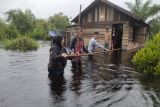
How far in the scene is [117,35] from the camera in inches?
1069

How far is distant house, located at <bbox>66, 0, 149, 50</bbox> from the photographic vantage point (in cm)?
2445

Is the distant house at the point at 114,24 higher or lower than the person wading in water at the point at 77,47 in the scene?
higher

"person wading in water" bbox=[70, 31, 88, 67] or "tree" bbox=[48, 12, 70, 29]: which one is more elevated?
"tree" bbox=[48, 12, 70, 29]

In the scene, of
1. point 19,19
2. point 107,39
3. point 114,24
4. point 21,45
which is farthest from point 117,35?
point 19,19

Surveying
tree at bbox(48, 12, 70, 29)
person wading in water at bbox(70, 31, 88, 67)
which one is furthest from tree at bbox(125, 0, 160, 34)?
tree at bbox(48, 12, 70, 29)

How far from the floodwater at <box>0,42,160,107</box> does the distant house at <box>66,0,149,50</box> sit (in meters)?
11.6

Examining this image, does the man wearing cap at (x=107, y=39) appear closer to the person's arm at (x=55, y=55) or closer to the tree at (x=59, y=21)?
the person's arm at (x=55, y=55)

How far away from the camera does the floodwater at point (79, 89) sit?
8.02m

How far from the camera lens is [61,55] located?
380 inches

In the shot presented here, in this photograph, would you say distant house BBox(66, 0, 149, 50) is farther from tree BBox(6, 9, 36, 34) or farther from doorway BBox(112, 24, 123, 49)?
tree BBox(6, 9, 36, 34)

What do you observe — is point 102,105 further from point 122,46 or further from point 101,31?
point 101,31

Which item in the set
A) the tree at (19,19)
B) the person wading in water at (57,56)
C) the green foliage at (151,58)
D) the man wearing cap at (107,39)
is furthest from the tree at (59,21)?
the person wading in water at (57,56)

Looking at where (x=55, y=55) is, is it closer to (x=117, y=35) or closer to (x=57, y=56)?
(x=57, y=56)

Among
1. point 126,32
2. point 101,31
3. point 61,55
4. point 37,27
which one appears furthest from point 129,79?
point 37,27
